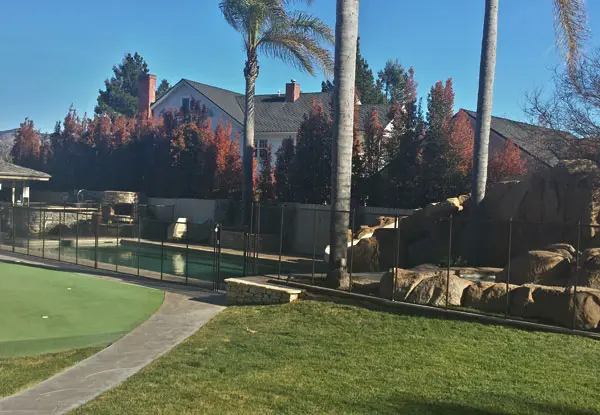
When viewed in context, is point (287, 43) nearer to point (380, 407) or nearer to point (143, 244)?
point (143, 244)

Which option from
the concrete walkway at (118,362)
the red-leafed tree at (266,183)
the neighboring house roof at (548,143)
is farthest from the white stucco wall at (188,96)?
the concrete walkway at (118,362)

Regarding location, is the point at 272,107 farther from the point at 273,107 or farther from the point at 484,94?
the point at 484,94

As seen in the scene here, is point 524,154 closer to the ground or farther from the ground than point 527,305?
farther from the ground

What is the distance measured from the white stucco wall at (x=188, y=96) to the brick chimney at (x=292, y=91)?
4.28 metres

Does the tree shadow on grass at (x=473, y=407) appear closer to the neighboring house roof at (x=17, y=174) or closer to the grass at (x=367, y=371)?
the grass at (x=367, y=371)

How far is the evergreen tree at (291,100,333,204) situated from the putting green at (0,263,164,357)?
39.2ft

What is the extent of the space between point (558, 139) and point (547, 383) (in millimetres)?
11577

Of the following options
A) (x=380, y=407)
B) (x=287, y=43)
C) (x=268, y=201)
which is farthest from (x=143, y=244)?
(x=380, y=407)

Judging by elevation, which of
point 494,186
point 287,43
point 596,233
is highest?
point 287,43

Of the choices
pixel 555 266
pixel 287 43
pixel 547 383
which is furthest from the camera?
pixel 287 43

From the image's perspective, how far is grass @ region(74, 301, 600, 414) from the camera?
5.31 m

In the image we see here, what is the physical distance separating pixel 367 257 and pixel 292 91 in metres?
24.7

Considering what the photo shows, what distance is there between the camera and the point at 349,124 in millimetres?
10914

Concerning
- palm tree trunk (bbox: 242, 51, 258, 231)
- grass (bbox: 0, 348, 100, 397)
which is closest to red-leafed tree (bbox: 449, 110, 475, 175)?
palm tree trunk (bbox: 242, 51, 258, 231)
